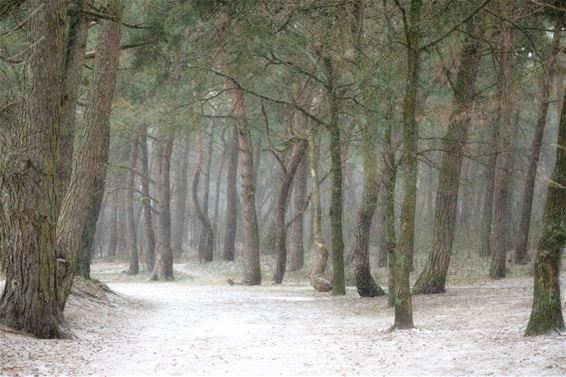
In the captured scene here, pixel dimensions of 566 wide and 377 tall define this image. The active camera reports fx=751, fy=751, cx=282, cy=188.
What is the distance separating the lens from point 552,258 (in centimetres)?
830

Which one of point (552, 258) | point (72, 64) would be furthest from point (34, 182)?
point (552, 258)

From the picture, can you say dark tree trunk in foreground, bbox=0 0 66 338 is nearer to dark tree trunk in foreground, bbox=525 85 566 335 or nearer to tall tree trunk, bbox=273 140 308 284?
dark tree trunk in foreground, bbox=525 85 566 335

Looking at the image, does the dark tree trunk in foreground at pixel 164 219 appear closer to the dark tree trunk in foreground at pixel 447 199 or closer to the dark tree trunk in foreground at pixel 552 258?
the dark tree trunk in foreground at pixel 447 199

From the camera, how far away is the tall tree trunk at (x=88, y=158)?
34.4ft

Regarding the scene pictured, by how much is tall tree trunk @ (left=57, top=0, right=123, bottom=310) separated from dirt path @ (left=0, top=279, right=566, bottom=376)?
3.56 ft

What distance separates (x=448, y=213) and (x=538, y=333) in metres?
8.46

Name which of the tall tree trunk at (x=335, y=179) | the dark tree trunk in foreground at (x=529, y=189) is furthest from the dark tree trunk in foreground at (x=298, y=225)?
the tall tree trunk at (x=335, y=179)

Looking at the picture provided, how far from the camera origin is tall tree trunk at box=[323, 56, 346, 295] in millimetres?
17016

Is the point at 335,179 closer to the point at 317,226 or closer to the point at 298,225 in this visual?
the point at 317,226

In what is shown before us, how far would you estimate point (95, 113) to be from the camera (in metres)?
11.3

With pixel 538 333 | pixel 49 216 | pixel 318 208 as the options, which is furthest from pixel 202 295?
pixel 538 333

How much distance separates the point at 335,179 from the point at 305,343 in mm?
8311

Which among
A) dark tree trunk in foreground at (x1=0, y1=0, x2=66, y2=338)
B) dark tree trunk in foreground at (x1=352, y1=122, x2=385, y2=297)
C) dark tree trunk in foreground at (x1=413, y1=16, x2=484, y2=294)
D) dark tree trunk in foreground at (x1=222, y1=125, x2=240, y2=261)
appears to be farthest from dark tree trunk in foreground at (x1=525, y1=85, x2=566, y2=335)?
dark tree trunk in foreground at (x1=222, y1=125, x2=240, y2=261)

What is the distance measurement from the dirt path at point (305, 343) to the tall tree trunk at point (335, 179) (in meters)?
2.30
